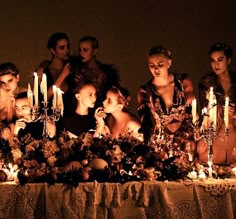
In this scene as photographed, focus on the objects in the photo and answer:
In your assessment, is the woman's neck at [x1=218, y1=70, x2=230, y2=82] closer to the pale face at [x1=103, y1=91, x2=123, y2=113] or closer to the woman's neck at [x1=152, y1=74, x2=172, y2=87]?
the woman's neck at [x1=152, y1=74, x2=172, y2=87]

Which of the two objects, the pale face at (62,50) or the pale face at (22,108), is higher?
the pale face at (62,50)

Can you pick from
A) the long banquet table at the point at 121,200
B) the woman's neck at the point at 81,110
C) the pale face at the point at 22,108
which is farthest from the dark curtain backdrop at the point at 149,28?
the long banquet table at the point at 121,200

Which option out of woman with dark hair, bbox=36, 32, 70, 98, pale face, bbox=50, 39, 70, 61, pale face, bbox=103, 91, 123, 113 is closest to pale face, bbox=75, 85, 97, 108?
pale face, bbox=103, 91, 123, 113

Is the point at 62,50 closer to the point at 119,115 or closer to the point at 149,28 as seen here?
the point at 119,115

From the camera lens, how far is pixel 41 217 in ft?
13.3

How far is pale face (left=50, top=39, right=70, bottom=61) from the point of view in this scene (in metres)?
5.77

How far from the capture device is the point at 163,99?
5191 millimetres

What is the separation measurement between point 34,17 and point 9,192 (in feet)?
11.1

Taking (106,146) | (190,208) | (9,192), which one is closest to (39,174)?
(9,192)

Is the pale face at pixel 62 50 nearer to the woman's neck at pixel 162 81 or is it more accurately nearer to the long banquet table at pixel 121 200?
the woman's neck at pixel 162 81

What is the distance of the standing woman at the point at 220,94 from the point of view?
5.17 metres

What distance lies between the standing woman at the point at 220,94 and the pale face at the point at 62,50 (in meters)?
1.29

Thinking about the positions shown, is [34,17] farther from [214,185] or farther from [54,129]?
[214,185]

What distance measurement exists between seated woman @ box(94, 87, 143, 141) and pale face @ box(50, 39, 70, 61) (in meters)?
0.88
